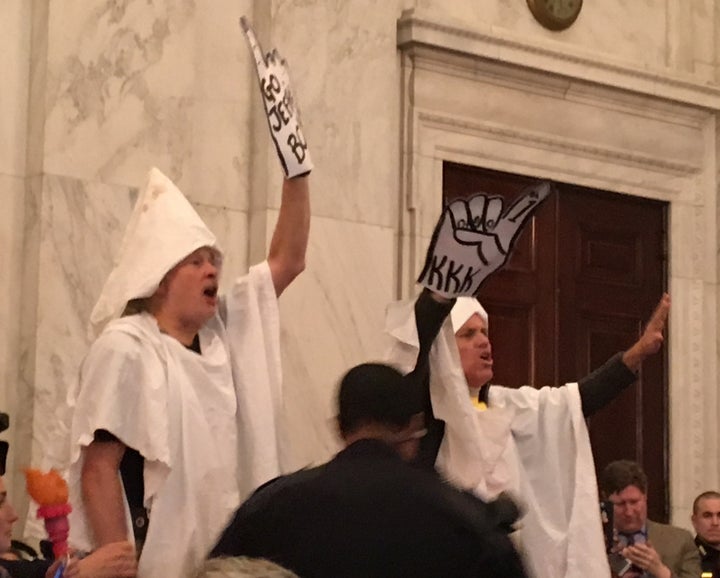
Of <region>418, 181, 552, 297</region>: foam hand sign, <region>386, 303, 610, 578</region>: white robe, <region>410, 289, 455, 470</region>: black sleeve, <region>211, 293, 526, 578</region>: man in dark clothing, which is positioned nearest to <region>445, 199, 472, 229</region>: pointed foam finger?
<region>418, 181, 552, 297</region>: foam hand sign

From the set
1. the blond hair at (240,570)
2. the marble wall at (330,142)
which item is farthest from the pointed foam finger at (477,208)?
the blond hair at (240,570)

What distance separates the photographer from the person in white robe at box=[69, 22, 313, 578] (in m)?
4.53

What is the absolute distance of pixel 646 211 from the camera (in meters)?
8.94

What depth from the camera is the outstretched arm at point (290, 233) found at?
194 inches

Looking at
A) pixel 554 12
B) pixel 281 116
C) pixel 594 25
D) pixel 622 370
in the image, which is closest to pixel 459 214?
pixel 281 116

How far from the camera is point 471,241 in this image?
206 inches

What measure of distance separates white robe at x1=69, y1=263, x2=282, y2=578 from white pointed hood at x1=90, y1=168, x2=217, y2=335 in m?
Answer: 0.11

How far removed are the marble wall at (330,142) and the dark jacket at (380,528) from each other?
1603 millimetres

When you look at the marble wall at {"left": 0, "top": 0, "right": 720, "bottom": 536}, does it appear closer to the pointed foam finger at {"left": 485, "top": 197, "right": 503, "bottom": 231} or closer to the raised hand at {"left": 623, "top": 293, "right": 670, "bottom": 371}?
the pointed foam finger at {"left": 485, "top": 197, "right": 503, "bottom": 231}

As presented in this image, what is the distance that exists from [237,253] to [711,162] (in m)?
3.19

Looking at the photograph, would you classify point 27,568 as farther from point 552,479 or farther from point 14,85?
point 14,85

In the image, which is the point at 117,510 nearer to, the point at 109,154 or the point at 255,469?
the point at 255,469

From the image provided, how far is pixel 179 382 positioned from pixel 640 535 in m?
2.73

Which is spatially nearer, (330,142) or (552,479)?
(552,479)
